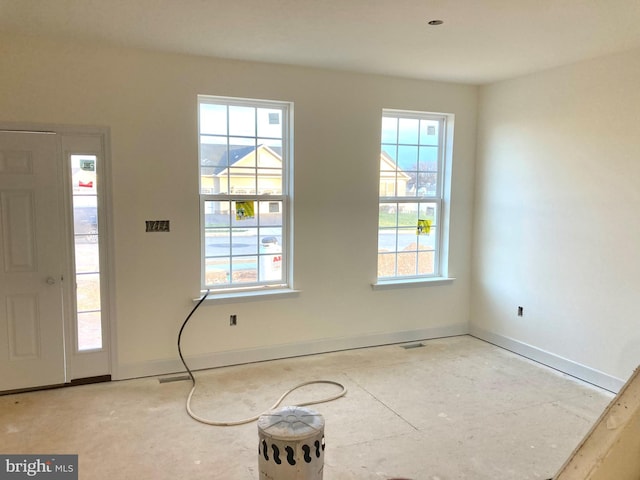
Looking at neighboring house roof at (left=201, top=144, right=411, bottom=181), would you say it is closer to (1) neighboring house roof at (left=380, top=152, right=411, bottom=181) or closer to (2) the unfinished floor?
(1) neighboring house roof at (left=380, top=152, right=411, bottom=181)

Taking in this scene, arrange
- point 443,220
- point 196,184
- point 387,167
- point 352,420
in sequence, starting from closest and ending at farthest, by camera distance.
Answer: point 352,420 < point 196,184 < point 387,167 < point 443,220


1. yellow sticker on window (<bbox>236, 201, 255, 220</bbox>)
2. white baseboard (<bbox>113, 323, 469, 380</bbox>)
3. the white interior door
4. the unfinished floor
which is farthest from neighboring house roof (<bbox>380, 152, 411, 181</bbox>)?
the white interior door

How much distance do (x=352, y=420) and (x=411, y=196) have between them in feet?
8.34

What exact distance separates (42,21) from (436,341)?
436cm

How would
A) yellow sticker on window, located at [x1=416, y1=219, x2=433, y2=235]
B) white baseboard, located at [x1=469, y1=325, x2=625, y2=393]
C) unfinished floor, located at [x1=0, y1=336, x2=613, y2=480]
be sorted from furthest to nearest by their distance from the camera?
yellow sticker on window, located at [x1=416, y1=219, x2=433, y2=235], white baseboard, located at [x1=469, y1=325, x2=625, y2=393], unfinished floor, located at [x1=0, y1=336, x2=613, y2=480]

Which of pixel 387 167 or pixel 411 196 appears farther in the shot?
pixel 411 196

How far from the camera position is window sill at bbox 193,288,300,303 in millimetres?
4121

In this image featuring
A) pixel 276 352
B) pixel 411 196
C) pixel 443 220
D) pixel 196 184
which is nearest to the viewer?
pixel 196 184

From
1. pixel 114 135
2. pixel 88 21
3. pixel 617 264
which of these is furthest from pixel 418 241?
pixel 88 21

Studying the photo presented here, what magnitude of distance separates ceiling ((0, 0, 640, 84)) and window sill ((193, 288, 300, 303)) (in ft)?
6.64

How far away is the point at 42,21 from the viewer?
3057 millimetres

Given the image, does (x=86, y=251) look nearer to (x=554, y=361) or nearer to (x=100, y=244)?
(x=100, y=244)

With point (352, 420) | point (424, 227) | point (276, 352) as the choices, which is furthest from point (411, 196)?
point (352, 420)

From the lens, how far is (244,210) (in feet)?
14.0
